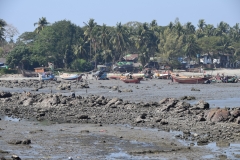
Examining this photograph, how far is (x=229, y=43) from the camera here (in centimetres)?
11662

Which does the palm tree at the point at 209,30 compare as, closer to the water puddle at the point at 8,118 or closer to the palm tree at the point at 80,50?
the palm tree at the point at 80,50

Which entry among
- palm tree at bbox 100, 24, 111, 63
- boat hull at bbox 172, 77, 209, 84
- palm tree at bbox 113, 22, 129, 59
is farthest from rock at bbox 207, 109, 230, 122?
palm tree at bbox 113, 22, 129, 59

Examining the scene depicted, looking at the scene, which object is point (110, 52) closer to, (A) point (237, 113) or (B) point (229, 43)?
(B) point (229, 43)

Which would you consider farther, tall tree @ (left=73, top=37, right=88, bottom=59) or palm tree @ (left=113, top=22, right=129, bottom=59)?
palm tree @ (left=113, top=22, right=129, bottom=59)

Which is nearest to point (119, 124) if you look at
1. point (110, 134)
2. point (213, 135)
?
point (110, 134)

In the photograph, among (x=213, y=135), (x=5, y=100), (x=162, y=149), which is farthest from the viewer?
(x=5, y=100)

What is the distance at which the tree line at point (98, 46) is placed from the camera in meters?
95.8

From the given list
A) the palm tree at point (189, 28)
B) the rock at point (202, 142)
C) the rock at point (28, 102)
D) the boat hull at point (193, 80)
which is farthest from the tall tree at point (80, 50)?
the rock at point (202, 142)

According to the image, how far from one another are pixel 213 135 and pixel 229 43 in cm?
9735

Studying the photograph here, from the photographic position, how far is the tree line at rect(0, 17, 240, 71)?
95.8 meters

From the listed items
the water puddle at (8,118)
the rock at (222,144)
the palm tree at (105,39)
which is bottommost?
the water puddle at (8,118)

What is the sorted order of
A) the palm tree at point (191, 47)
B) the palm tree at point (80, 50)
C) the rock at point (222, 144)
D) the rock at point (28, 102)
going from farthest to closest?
the palm tree at point (191, 47)
the palm tree at point (80, 50)
the rock at point (28, 102)
the rock at point (222, 144)

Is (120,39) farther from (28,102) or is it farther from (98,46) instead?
(28,102)

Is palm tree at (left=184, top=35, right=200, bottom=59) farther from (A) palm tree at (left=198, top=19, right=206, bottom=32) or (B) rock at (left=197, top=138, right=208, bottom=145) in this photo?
(B) rock at (left=197, top=138, right=208, bottom=145)
